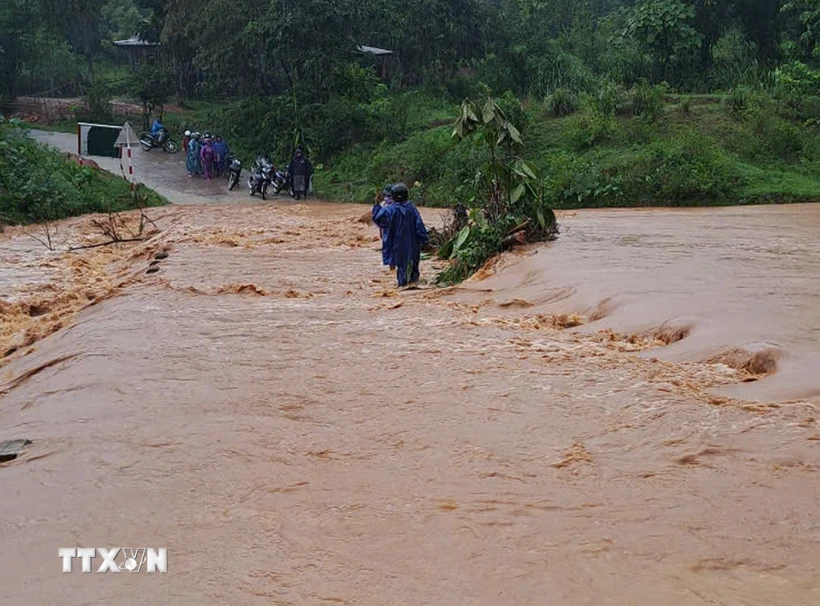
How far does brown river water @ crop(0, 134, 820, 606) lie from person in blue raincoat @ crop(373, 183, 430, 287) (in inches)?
17.2

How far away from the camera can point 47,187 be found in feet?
65.5

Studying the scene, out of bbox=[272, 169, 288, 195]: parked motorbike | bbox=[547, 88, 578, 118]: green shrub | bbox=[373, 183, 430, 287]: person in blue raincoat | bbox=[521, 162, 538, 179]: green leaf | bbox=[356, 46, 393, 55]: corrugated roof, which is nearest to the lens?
bbox=[373, 183, 430, 287]: person in blue raincoat

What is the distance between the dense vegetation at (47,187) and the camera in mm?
19438

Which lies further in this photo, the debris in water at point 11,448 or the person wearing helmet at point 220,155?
the person wearing helmet at point 220,155

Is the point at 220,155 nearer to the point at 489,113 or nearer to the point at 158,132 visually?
the point at 158,132

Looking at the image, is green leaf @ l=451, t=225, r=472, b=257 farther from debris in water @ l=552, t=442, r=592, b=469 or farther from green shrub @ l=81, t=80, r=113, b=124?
green shrub @ l=81, t=80, r=113, b=124

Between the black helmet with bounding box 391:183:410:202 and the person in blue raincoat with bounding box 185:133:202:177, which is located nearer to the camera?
the black helmet with bounding box 391:183:410:202

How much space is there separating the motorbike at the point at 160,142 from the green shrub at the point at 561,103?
12.1 m

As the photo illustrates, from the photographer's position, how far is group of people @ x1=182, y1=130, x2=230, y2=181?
25.5m

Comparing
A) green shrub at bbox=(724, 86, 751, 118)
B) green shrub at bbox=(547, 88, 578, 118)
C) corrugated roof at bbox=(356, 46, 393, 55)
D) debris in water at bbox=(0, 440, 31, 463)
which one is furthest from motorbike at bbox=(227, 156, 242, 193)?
debris in water at bbox=(0, 440, 31, 463)

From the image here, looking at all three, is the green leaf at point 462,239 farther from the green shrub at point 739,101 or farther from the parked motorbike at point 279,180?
the green shrub at point 739,101

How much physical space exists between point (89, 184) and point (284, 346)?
1613cm

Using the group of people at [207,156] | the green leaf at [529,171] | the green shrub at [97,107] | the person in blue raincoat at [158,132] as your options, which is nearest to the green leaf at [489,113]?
the green leaf at [529,171]

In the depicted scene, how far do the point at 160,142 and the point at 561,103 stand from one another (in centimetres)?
1285
